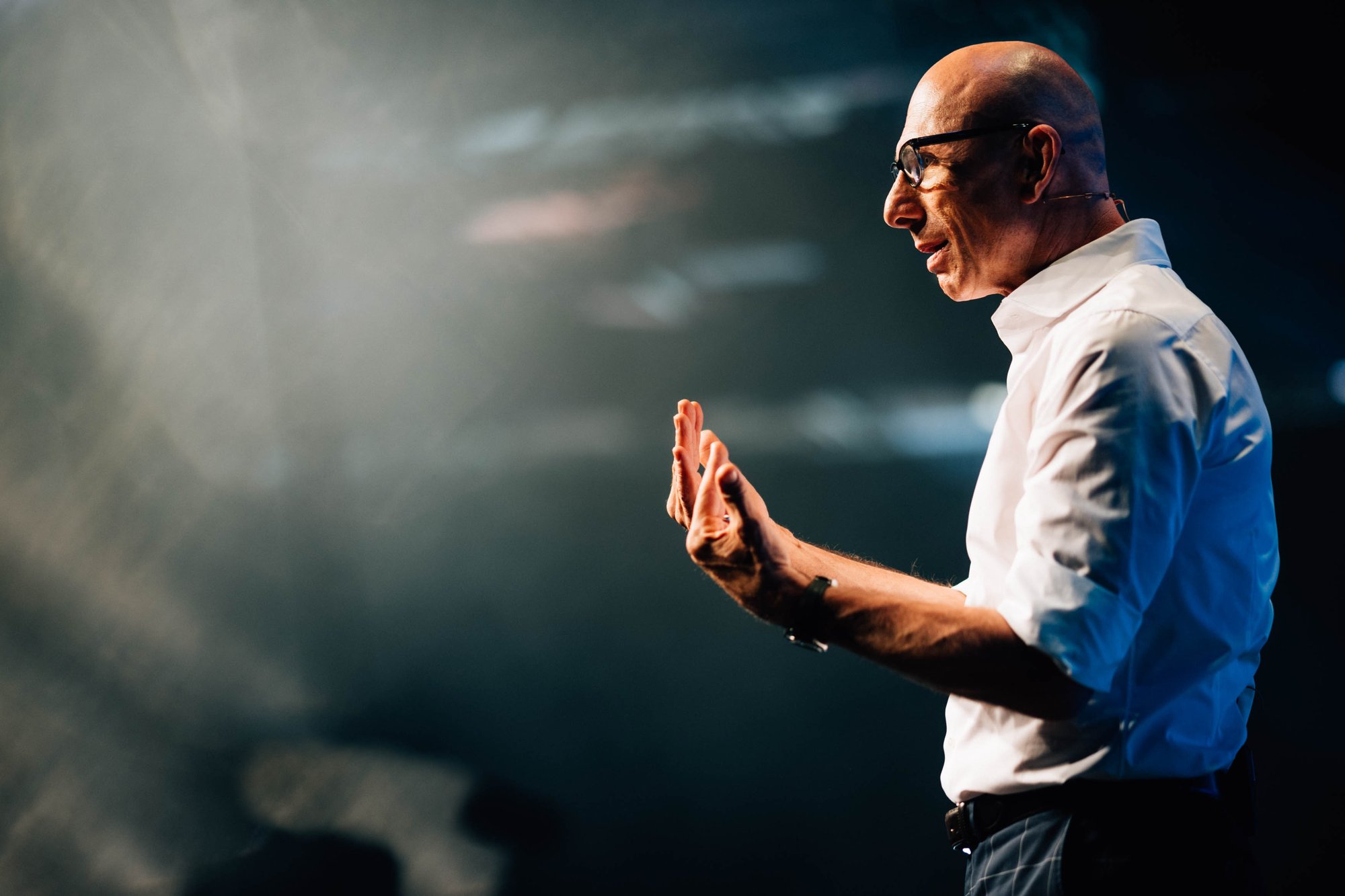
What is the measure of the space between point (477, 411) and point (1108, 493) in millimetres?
1685

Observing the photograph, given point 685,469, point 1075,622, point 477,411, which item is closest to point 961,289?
point 685,469

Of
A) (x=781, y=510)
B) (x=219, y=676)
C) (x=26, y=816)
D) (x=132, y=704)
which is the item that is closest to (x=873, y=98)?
(x=781, y=510)

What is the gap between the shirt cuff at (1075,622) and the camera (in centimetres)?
67

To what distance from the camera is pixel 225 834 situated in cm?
203

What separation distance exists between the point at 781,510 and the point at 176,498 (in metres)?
1.63

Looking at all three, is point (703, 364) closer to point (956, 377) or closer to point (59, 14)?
point (956, 377)

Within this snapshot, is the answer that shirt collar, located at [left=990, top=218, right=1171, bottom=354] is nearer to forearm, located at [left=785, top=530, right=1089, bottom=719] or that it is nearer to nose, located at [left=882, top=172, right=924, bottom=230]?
nose, located at [left=882, top=172, right=924, bottom=230]

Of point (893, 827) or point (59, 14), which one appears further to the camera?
point (59, 14)

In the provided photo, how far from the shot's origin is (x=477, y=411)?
2096 mm

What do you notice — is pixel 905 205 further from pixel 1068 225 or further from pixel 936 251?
pixel 1068 225

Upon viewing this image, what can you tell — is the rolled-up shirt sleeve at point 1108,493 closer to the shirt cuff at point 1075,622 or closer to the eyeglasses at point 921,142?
the shirt cuff at point 1075,622

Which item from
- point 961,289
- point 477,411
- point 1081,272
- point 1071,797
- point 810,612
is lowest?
point 1071,797

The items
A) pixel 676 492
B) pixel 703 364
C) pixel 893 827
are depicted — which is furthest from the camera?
pixel 703 364

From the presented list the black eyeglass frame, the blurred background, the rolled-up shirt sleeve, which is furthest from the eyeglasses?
the blurred background
